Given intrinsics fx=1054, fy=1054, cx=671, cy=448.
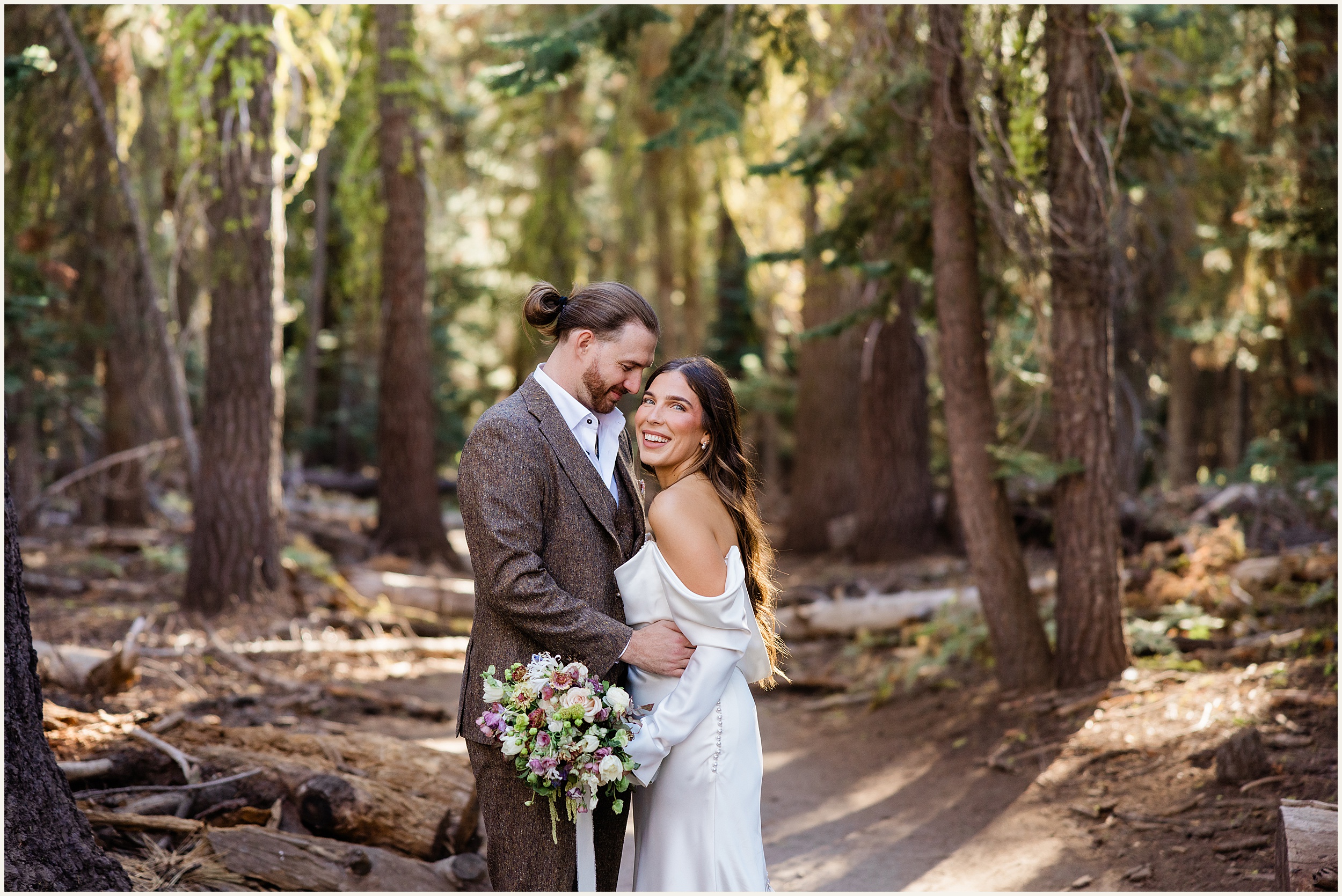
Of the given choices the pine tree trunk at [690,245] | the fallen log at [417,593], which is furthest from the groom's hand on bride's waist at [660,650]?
the pine tree trunk at [690,245]

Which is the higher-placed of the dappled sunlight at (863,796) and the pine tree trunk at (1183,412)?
the pine tree trunk at (1183,412)

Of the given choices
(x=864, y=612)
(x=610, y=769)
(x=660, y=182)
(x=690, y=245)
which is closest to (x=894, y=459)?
(x=864, y=612)

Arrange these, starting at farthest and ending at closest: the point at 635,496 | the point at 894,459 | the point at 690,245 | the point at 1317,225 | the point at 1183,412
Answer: the point at 1183,412 → the point at 690,245 → the point at 894,459 → the point at 1317,225 → the point at 635,496

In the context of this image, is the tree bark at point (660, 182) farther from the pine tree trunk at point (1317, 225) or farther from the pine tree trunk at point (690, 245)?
the pine tree trunk at point (1317, 225)

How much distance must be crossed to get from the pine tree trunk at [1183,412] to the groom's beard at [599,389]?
18.8 m

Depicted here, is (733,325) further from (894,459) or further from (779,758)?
(779,758)

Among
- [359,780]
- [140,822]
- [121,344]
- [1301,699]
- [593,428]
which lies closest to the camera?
[593,428]

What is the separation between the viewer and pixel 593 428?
11.3ft

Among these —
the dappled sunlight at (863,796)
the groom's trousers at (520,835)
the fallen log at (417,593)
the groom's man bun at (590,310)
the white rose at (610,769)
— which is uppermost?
the groom's man bun at (590,310)

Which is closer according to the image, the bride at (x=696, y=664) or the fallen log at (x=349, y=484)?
the bride at (x=696, y=664)

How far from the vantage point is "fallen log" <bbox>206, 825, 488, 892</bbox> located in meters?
4.18

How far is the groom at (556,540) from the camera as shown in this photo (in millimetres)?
3139

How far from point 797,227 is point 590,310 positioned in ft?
40.0

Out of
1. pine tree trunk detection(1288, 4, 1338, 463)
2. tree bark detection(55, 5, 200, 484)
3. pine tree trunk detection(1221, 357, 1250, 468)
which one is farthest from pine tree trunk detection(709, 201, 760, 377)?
tree bark detection(55, 5, 200, 484)
